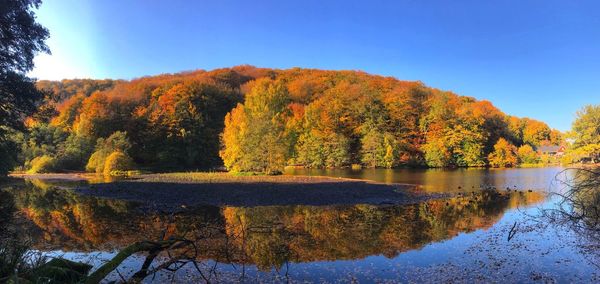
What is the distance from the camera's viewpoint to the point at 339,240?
12.2m

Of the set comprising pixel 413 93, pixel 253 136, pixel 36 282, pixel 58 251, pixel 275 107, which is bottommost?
pixel 58 251

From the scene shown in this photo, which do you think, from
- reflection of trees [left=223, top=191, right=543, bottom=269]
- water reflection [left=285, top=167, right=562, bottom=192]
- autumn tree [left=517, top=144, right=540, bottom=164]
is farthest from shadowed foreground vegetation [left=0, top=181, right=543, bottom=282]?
autumn tree [left=517, top=144, right=540, bottom=164]

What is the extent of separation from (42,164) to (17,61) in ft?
134

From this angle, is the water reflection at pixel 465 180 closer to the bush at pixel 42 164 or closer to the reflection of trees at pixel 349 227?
the reflection of trees at pixel 349 227

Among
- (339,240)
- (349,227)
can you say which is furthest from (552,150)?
(339,240)

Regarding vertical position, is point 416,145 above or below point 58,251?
above

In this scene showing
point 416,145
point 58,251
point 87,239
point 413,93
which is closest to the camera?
point 58,251

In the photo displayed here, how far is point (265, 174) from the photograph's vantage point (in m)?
41.1

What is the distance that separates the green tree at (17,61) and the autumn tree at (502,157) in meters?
65.8

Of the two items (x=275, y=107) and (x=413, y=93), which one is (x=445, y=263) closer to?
(x=275, y=107)

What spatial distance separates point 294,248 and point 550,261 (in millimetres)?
6678

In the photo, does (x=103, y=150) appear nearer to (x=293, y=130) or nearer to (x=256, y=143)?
(x=256, y=143)

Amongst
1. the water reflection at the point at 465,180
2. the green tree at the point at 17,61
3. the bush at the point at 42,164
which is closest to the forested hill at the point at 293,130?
the bush at the point at 42,164

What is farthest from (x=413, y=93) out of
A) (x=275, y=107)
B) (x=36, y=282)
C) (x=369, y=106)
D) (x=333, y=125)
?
(x=36, y=282)
